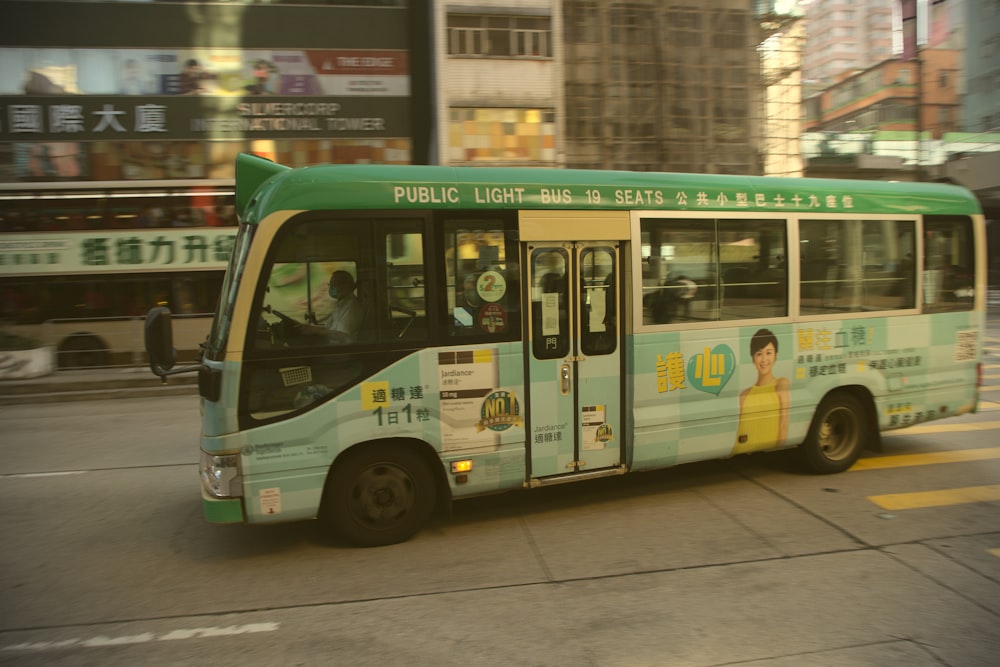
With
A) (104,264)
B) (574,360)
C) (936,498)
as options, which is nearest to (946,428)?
(936,498)

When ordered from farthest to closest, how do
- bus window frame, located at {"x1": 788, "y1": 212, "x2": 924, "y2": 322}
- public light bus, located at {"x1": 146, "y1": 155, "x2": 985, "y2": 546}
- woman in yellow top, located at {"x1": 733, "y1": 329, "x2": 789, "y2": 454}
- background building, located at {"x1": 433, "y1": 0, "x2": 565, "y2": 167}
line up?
background building, located at {"x1": 433, "y1": 0, "x2": 565, "y2": 167} < bus window frame, located at {"x1": 788, "y1": 212, "x2": 924, "y2": 322} < woman in yellow top, located at {"x1": 733, "y1": 329, "x2": 789, "y2": 454} < public light bus, located at {"x1": 146, "y1": 155, "x2": 985, "y2": 546}

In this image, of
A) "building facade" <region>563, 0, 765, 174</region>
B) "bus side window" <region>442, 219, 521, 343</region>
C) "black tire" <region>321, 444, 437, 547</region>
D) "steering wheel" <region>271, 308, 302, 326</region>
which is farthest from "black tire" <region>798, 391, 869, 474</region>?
"building facade" <region>563, 0, 765, 174</region>

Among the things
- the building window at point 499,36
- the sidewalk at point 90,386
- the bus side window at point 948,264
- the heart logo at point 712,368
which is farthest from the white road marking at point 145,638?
the building window at point 499,36

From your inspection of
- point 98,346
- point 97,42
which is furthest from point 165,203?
point 97,42

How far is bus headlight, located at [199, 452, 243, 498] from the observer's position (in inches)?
189

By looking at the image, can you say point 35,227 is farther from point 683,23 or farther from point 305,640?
point 683,23

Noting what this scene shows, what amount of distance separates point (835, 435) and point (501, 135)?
16.9 m

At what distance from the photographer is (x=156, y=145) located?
19.5 meters

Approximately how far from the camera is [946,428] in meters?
8.95

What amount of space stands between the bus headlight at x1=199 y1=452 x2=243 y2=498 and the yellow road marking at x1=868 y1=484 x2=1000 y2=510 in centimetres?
517

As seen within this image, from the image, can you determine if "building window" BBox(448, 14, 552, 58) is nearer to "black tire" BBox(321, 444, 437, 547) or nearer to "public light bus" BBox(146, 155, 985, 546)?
"public light bus" BBox(146, 155, 985, 546)

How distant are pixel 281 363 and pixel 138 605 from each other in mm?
1728

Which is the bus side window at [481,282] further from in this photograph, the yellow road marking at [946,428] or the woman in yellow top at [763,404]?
the yellow road marking at [946,428]

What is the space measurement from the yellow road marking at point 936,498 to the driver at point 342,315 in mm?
4637
